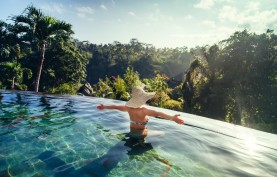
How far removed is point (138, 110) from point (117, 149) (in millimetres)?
836

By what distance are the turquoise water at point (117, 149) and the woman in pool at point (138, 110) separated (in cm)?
34

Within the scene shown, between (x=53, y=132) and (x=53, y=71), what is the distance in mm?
23842

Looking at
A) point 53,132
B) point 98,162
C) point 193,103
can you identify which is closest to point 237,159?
point 98,162

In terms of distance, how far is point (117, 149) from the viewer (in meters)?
4.32

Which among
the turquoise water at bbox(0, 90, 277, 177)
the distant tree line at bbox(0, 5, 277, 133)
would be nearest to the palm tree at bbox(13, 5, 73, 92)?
the distant tree line at bbox(0, 5, 277, 133)

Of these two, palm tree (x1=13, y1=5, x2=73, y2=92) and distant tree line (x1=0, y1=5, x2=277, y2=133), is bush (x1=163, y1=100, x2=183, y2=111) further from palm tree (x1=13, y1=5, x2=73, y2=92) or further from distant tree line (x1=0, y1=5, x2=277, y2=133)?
palm tree (x1=13, y1=5, x2=73, y2=92)

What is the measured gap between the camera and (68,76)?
29.7 meters

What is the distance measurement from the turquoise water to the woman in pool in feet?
1.13

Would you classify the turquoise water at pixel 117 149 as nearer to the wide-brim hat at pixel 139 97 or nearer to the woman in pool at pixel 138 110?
the woman in pool at pixel 138 110

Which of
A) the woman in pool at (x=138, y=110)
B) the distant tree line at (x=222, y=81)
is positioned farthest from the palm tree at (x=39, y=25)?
the woman in pool at (x=138, y=110)

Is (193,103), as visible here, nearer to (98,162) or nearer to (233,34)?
(233,34)

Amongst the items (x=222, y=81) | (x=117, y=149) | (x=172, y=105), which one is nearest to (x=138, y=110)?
(x=117, y=149)

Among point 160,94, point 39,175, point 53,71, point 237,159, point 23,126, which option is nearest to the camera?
point 39,175

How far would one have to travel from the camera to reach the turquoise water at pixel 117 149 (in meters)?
3.48
